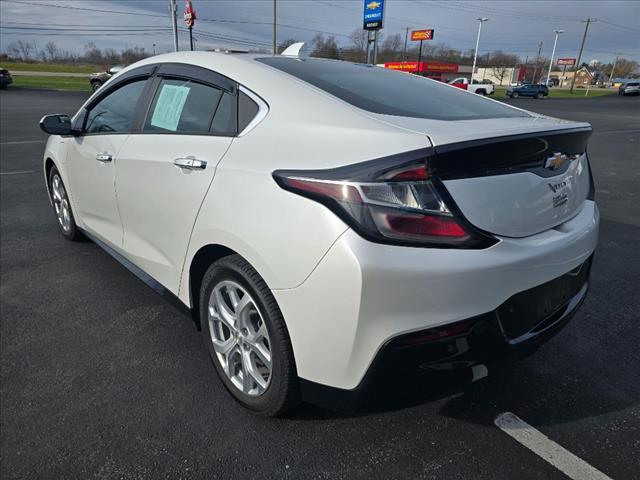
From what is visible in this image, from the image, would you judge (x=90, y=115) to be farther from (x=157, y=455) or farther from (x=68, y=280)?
(x=157, y=455)

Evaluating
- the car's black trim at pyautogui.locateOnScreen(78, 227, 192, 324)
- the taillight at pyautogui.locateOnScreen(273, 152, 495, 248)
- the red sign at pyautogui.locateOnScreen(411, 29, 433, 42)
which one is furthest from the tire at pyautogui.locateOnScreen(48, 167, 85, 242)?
the red sign at pyautogui.locateOnScreen(411, 29, 433, 42)

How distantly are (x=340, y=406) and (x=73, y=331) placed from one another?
1982mm

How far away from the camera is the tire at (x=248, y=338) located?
1819 millimetres

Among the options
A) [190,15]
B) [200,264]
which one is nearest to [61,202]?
[200,264]

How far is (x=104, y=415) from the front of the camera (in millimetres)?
2148

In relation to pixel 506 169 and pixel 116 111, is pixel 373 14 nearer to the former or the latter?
pixel 116 111

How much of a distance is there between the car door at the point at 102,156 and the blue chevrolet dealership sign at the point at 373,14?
30.8 m

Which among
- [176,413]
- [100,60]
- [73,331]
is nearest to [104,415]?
[176,413]

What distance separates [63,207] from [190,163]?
8.83 feet

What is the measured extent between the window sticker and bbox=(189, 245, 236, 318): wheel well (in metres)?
0.74

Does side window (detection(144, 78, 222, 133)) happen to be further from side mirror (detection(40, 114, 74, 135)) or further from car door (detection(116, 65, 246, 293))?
side mirror (detection(40, 114, 74, 135))

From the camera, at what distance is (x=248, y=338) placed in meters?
2.05

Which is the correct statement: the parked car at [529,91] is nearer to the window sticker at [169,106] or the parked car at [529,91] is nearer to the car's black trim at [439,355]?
the window sticker at [169,106]

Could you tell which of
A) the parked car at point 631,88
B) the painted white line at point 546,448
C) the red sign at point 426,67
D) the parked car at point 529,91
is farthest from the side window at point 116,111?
the parked car at point 631,88
